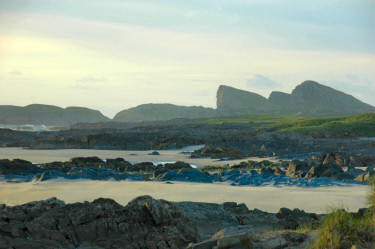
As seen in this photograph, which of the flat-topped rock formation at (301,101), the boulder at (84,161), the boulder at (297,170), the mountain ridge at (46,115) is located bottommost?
the boulder at (84,161)

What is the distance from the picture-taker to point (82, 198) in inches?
522

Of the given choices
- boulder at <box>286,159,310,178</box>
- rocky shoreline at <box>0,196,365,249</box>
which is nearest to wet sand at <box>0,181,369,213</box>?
boulder at <box>286,159,310,178</box>

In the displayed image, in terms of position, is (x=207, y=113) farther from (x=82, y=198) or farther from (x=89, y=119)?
(x=82, y=198)

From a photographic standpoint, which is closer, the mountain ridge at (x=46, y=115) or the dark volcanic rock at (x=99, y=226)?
the dark volcanic rock at (x=99, y=226)

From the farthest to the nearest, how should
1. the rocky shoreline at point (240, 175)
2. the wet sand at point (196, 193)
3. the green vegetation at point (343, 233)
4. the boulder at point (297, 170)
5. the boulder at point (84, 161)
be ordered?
the boulder at point (84, 161) → the boulder at point (297, 170) → the rocky shoreline at point (240, 175) → the wet sand at point (196, 193) → the green vegetation at point (343, 233)

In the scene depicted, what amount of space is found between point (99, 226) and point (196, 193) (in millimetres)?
6323

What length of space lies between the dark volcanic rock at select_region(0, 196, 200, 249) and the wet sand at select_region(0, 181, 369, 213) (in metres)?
3.97

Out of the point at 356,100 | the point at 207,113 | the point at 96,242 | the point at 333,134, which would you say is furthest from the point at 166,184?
the point at 356,100

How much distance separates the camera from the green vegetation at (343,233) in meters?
5.98

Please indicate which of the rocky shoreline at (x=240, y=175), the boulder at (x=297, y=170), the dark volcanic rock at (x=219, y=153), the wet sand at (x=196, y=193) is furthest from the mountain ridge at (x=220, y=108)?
the wet sand at (x=196, y=193)

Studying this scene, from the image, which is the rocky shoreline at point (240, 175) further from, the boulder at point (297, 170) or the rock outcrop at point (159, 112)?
the rock outcrop at point (159, 112)

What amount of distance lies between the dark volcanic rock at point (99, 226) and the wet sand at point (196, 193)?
397 centimetres

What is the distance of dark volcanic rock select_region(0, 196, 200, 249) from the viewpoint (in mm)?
7958

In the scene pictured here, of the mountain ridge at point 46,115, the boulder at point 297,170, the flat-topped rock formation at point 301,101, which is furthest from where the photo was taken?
the flat-topped rock formation at point 301,101
